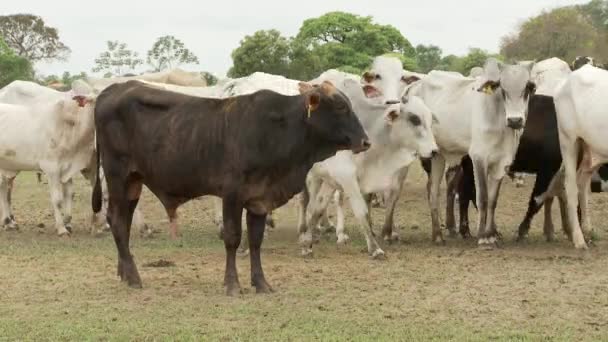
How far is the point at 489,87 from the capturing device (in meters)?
10.3

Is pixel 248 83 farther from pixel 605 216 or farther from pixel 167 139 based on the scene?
pixel 605 216

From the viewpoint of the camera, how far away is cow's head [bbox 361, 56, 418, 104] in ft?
35.3

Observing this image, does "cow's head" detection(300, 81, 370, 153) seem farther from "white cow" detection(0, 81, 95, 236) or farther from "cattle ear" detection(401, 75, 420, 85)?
"white cow" detection(0, 81, 95, 236)

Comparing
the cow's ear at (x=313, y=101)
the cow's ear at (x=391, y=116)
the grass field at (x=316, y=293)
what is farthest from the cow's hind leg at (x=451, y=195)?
the cow's ear at (x=313, y=101)

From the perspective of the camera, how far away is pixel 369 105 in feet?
34.3

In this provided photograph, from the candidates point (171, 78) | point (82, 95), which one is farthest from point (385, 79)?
point (171, 78)

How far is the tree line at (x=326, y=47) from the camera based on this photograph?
42062 mm

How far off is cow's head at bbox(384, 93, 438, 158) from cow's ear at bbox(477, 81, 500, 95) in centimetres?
62

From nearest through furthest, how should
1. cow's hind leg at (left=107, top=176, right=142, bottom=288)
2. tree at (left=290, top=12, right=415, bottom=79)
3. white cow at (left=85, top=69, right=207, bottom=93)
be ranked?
cow's hind leg at (left=107, top=176, right=142, bottom=288)
white cow at (left=85, top=69, right=207, bottom=93)
tree at (left=290, top=12, right=415, bottom=79)

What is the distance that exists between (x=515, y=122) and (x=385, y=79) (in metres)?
1.79

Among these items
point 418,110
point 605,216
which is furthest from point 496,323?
point 605,216

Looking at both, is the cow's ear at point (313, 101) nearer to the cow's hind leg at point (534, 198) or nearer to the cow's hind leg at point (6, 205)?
the cow's hind leg at point (534, 198)

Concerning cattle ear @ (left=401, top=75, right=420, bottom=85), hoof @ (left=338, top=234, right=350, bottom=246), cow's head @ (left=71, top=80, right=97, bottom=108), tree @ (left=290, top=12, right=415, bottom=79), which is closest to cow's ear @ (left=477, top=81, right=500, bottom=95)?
cattle ear @ (left=401, top=75, right=420, bottom=85)

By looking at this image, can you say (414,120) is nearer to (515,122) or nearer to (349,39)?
(515,122)
